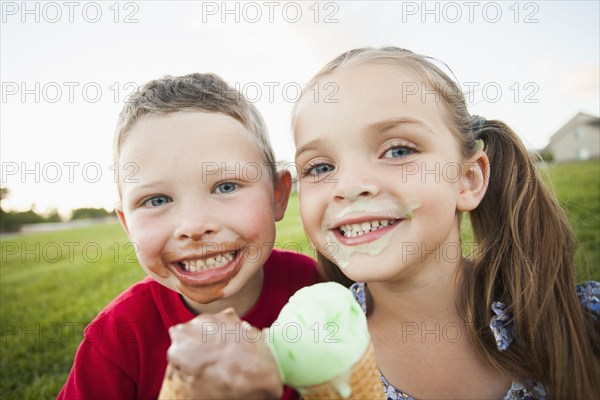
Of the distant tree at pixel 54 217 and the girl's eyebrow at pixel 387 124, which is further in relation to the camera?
the distant tree at pixel 54 217

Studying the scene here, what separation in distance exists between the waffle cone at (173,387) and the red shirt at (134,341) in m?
1.14

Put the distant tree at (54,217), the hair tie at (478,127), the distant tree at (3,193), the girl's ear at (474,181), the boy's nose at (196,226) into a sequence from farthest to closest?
the distant tree at (54,217), the distant tree at (3,193), the hair tie at (478,127), the girl's ear at (474,181), the boy's nose at (196,226)

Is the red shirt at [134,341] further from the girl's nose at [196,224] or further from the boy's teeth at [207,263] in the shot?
the girl's nose at [196,224]

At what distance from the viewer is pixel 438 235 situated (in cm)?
205

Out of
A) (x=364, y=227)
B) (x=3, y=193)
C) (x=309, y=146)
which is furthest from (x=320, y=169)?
(x=3, y=193)

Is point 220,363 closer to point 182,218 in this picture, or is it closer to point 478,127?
point 182,218

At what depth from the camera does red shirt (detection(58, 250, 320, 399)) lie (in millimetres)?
2160

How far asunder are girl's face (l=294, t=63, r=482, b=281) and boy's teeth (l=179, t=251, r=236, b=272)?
47cm

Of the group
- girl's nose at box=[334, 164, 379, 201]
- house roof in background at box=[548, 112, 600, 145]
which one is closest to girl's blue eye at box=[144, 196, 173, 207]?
girl's nose at box=[334, 164, 379, 201]

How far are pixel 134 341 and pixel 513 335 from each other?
6.56 feet

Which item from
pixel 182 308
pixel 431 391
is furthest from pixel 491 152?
pixel 182 308

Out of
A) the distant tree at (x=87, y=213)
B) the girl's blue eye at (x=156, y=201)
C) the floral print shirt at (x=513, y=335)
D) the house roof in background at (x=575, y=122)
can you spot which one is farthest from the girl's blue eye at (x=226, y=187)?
the distant tree at (x=87, y=213)

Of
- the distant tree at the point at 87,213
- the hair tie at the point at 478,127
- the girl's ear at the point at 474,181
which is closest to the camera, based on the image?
the girl's ear at the point at 474,181

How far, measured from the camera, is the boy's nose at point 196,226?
187 centimetres
